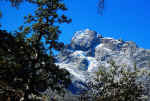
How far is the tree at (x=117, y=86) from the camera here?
25.9 m

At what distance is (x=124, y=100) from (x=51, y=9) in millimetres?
14038

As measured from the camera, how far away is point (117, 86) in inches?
1068

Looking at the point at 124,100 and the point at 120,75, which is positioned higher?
the point at 120,75

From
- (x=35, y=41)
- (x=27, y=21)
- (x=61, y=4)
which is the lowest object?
(x=35, y=41)

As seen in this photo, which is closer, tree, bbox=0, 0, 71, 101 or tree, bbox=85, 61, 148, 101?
tree, bbox=0, 0, 71, 101

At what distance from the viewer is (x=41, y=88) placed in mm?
19406

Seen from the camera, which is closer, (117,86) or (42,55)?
(42,55)

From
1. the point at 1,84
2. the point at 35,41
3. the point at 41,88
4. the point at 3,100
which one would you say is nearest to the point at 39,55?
the point at 35,41

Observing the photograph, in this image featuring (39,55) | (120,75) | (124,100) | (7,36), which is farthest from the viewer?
(120,75)

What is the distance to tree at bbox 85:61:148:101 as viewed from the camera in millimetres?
25864

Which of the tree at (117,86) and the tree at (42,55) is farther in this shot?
the tree at (117,86)

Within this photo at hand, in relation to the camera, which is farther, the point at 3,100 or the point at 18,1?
the point at 3,100

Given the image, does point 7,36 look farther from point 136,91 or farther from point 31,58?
point 136,91

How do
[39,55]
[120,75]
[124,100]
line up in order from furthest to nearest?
1. [120,75]
2. [124,100]
3. [39,55]
